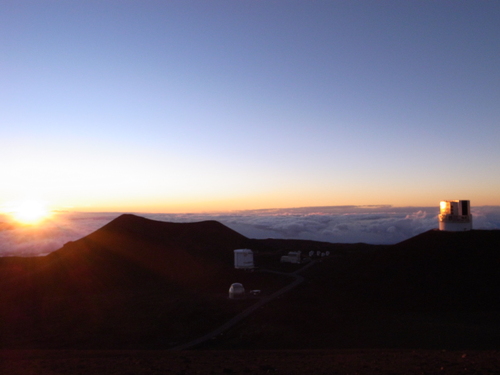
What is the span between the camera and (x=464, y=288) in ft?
87.5

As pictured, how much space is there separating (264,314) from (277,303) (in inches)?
126

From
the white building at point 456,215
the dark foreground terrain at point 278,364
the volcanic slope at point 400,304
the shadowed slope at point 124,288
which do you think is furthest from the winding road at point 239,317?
the white building at point 456,215

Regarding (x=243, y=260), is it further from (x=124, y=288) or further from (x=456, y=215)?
(x=456, y=215)

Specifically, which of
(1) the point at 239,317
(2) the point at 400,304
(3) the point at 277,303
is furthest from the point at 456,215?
(1) the point at 239,317

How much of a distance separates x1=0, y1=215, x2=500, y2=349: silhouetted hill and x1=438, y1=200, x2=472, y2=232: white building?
3.40ft

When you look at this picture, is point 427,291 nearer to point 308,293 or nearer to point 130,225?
point 308,293

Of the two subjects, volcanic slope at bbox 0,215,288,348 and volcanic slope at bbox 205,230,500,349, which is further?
volcanic slope at bbox 0,215,288,348

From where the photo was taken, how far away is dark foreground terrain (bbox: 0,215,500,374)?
13.1 meters

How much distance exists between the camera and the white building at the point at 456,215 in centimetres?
3331

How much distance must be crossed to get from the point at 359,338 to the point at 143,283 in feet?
103

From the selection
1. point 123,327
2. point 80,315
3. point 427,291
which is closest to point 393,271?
point 427,291

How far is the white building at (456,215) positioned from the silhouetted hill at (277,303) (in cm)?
Answer: 104

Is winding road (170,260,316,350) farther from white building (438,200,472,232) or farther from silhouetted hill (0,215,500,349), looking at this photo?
white building (438,200,472,232)

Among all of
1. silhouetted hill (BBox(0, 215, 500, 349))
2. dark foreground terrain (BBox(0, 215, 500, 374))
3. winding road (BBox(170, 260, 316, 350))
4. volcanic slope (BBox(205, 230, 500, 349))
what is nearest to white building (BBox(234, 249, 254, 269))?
dark foreground terrain (BBox(0, 215, 500, 374))
